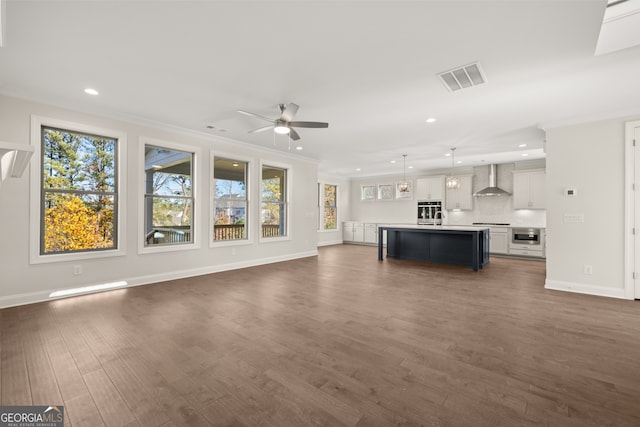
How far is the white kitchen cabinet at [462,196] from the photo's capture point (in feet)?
28.8

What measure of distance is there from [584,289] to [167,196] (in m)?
6.91

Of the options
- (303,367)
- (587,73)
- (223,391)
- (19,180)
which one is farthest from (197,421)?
(587,73)

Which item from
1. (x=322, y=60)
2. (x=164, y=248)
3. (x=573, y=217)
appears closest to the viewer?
(x=322, y=60)

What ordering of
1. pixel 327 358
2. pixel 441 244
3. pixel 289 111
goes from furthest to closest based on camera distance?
pixel 441 244
pixel 289 111
pixel 327 358

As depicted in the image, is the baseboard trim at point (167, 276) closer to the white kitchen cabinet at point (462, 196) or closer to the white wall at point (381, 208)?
the white wall at point (381, 208)

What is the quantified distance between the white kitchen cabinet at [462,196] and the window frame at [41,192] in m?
8.47

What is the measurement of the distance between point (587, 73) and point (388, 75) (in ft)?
6.86

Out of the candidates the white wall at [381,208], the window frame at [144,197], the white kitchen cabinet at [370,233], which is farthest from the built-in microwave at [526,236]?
the window frame at [144,197]

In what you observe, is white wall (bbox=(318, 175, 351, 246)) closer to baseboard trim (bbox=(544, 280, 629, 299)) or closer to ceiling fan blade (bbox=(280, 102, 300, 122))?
ceiling fan blade (bbox=(280, 102, 300, 122))

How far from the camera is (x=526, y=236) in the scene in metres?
7.40

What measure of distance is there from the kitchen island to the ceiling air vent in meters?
3.49

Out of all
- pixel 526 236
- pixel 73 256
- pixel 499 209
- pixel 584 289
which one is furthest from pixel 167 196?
pixel 499 209

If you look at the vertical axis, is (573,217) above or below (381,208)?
below

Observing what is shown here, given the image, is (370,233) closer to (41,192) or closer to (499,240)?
(499,240)
